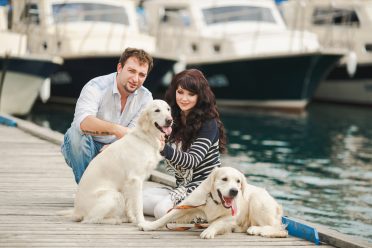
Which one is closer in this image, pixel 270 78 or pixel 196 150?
Result: pixel 196 150

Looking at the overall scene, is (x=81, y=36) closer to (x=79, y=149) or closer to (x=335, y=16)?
(x=335, y=16)

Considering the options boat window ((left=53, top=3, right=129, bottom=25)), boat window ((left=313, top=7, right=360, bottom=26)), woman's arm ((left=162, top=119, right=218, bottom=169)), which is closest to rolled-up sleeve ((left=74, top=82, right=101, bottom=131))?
woman's arm ((left=162, top=119, right=218, bottom=169))

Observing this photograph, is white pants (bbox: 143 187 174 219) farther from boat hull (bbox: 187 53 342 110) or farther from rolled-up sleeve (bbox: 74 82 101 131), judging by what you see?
boat hull (bbox: 187 53 342 110)

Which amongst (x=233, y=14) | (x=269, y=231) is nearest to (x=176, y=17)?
(x=233, y=14)

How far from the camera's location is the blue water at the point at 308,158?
34.4 feet

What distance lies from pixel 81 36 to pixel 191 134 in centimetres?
1773

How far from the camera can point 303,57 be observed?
81.7 feet

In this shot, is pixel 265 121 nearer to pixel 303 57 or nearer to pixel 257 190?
pixel 303 57

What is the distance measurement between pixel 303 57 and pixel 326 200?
46.5 ft

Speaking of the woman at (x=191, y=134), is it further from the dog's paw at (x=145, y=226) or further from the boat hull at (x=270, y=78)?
the boat hull at (x=270, y=78)

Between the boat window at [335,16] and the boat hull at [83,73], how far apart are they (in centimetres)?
813

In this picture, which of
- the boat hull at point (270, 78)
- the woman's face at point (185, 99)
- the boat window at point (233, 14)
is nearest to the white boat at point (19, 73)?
the boat hull at point (270, 78)

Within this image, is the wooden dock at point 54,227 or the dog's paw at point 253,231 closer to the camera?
the wooden dock at point 54,227

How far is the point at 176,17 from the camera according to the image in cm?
2694
